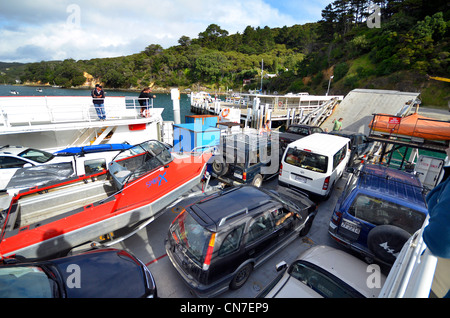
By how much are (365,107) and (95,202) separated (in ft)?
69.0

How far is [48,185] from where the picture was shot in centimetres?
494

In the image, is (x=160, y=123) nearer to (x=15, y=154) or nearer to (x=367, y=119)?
(x=15, y=154)

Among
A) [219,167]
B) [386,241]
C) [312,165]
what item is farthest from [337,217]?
[219,167]

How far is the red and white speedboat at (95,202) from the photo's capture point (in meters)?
3.55

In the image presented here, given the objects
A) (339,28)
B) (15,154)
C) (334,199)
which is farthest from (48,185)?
(339,28)

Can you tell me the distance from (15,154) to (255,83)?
75.3 m

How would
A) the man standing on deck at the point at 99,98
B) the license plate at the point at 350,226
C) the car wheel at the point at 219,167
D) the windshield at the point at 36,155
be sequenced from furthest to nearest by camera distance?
the man standing on deck at the point at 99,98, the windshield at the point at 36,155, the car wheel at the point at 219,167, the license plate at the point at 350,226

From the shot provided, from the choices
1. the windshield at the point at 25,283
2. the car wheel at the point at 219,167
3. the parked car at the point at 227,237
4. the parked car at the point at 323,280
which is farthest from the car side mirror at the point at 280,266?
the car wheel at the point at 219,167

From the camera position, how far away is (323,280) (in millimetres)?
2863

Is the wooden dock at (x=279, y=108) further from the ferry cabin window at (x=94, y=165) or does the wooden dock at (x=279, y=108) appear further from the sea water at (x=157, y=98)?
the ferry cabin window at (x=94, y=165)

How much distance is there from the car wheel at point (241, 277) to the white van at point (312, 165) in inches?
142

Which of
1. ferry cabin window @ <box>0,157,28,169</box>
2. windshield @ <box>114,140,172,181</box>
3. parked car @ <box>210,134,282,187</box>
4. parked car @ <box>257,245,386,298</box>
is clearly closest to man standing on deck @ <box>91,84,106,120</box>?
ferry cabin window @ <box>0,157,28,169</box>

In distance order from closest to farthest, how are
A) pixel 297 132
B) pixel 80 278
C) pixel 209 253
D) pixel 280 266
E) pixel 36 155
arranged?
1. pixel 80 278
2. pixel 209 253
3. pixel 280 266
4. pixel 36 155
5. pixel 297 132

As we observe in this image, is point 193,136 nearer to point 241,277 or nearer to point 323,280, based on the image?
point 241,277
